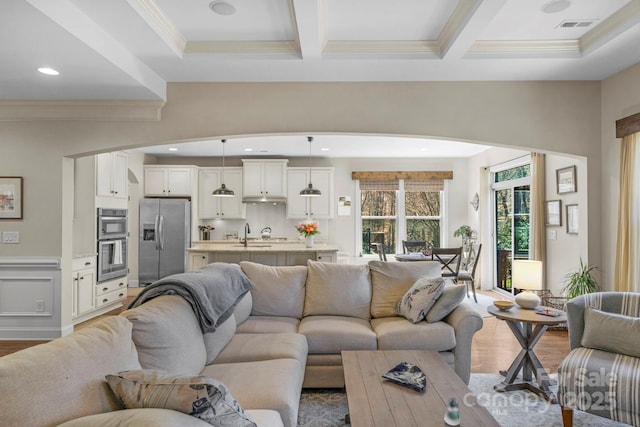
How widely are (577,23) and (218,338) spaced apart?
142 inches

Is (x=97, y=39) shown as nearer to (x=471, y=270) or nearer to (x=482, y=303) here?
(x=482, y=303)

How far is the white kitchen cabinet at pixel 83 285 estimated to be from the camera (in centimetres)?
497

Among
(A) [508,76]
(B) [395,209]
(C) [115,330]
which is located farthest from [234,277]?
(B) [395,209]

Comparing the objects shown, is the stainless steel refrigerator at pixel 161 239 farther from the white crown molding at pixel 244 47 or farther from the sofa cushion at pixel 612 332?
the sofa cushion at pixel 612 332

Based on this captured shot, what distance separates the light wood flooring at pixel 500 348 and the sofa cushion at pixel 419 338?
2.42ft

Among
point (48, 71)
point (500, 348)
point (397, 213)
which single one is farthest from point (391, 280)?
point (397, 213)

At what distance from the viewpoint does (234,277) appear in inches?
123

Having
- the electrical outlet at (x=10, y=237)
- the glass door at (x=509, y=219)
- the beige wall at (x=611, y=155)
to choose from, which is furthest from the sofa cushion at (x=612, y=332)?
the electrical outlet at (x=10, y=237)

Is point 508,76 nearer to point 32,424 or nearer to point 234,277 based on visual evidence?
point 234,277

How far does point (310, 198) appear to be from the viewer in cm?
802

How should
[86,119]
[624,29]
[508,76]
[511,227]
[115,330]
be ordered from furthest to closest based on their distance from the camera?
[511,227], [86,119], [508,76], [624,29], [115,330]

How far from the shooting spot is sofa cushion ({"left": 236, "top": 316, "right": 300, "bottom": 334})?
3.17 m

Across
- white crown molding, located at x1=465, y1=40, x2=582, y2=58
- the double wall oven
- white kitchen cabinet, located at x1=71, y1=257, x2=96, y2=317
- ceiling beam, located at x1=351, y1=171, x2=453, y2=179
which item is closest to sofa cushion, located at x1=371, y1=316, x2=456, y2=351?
white crown molding, located at x1=465, y1=40, x2=582, y2=58

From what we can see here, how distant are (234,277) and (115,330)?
4.78 ft
